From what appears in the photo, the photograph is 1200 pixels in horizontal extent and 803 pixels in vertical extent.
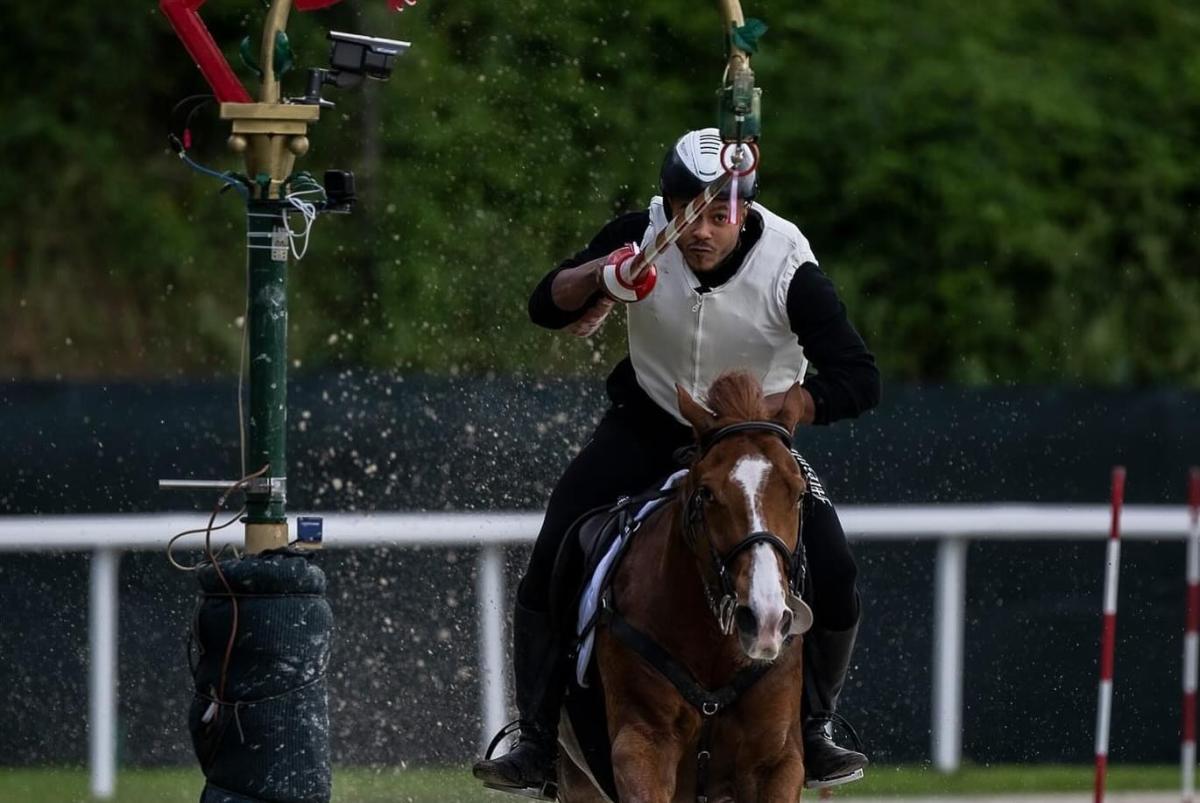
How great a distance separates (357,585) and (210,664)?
3200 mm

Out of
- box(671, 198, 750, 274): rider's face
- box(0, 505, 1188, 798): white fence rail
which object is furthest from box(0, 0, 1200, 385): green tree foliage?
box(671, 198, 750, 274): rider's face

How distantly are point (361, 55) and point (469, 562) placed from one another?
11.5ft

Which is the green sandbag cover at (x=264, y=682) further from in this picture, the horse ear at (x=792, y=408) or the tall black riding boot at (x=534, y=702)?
the horse ear at (x=792, y=408)

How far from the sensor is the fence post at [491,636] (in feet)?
30.9

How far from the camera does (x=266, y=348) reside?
6.46m

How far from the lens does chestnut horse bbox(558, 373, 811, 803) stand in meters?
5.25

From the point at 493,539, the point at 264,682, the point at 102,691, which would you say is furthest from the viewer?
the point at 493,539

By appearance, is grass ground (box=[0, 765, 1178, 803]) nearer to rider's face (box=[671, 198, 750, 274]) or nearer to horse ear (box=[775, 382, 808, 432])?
Result: rider's face (box=[671, 198, 750, 274])

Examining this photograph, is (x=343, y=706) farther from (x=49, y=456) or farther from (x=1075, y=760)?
(x=1075, y=760)

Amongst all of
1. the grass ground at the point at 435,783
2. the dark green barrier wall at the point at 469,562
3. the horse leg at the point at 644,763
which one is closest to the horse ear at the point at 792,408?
the horse leg at the point at 644,763

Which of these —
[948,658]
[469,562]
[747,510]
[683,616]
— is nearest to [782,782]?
[683,616]

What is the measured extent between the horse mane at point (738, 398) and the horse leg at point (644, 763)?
2.85 ft

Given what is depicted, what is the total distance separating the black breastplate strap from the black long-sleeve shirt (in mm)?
675

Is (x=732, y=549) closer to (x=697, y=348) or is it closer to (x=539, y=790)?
(x=697, y=348)
